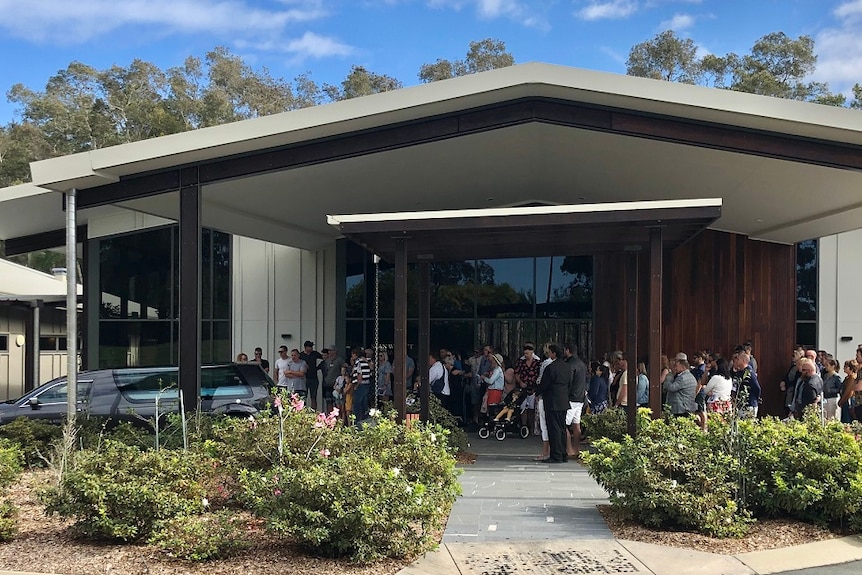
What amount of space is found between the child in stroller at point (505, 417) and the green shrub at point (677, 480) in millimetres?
5906

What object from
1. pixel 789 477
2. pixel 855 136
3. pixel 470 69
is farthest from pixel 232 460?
pixel 470 69

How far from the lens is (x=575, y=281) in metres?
16.6

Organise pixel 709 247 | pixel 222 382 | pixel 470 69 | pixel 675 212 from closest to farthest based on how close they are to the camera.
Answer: pixel 675 212 < pixel 222 382 < pixel 709 247 < pixel 470 69

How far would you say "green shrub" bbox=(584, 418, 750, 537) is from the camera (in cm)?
670

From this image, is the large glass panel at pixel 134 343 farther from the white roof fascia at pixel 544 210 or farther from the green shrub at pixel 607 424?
the green shrub at pixel 607 424

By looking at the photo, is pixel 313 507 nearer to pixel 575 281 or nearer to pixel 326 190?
pixel 326 190

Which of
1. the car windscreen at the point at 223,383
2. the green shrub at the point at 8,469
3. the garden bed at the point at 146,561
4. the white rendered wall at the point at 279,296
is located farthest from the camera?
the white rendered wall at the point at 279,296

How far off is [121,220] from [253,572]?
47.5ft

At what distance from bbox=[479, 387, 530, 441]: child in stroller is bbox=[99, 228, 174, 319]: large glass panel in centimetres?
959

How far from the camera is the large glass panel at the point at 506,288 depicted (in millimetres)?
16859

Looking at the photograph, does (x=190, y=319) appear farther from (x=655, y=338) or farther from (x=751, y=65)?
(x=751, y=65)

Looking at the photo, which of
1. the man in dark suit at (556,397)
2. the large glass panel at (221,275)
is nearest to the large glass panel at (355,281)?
the large glass panel at (221,275)

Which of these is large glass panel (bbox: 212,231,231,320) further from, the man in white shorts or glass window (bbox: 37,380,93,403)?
the man in white shorts

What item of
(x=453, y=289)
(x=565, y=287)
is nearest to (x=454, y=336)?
(x=453, y=289)
